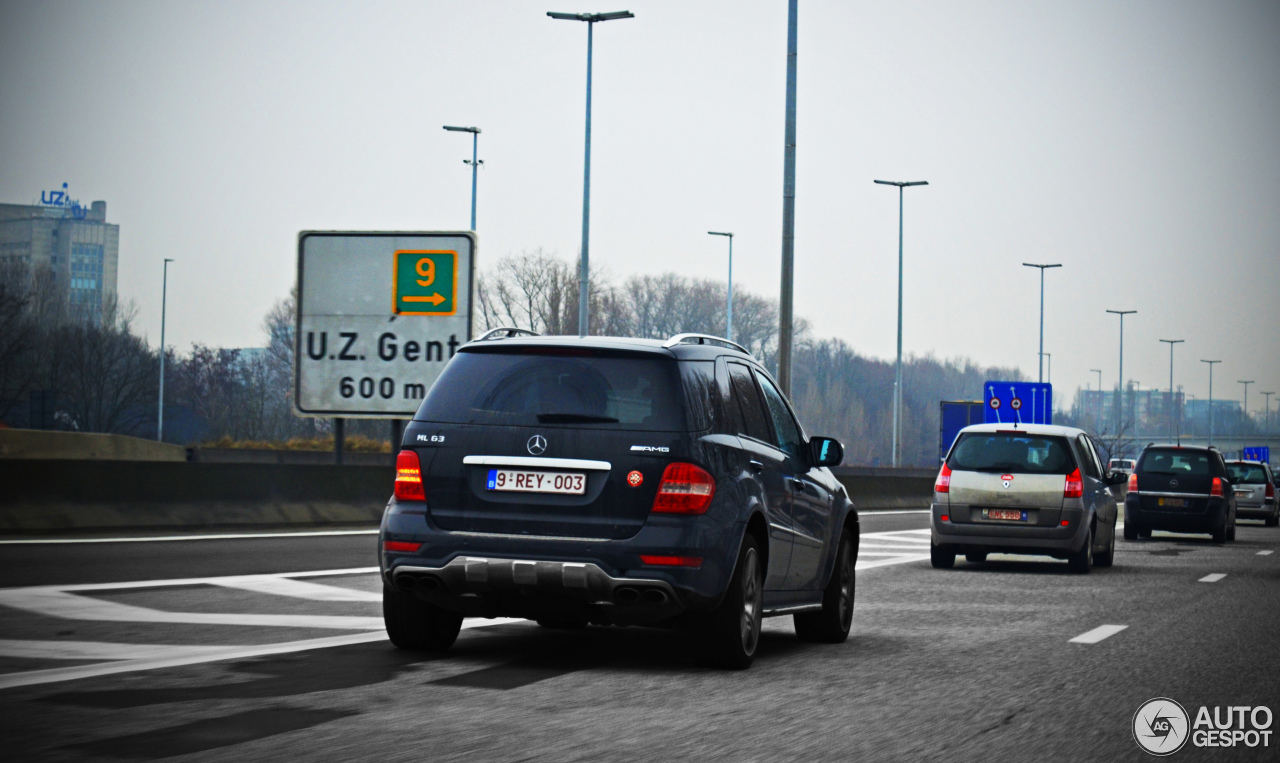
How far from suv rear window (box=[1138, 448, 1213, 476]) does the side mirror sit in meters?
18.2

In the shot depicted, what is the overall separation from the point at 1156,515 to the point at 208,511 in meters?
15.4

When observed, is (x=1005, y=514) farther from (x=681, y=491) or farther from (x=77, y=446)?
(x=77, y=446)

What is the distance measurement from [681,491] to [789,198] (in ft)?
62.5

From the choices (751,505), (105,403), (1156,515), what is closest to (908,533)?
(1156,515)

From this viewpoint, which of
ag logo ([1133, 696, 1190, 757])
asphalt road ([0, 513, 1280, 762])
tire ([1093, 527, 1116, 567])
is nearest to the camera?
asphalt road ([0, 513, 1280, 762])

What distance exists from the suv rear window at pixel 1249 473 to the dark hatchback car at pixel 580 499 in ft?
105

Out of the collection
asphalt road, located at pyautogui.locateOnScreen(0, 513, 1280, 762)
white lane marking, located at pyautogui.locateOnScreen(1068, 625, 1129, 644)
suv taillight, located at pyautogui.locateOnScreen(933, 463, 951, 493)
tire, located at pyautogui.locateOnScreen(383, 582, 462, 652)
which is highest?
suv taillight, located at pyautogui.locateOnScreen(933, 463, 951, 493)

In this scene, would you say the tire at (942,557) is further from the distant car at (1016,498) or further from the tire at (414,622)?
the tire at (414,622)

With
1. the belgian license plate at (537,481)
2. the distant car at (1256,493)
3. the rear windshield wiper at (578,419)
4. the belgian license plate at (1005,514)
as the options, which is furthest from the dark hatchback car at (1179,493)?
the belgian license plate at (537,481)

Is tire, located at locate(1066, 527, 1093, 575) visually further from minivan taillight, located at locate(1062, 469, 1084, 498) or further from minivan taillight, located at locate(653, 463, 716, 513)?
minivan taillight, located at locate(653, 463, 716, 513)

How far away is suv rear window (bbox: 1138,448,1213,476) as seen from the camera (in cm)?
2680

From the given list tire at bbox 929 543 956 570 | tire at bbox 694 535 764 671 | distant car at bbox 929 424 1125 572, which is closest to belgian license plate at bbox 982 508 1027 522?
distant car at bbox 929 424 1125 572

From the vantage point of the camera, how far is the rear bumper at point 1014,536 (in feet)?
58.0

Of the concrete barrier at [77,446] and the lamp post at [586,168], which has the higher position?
the lamp post at [586,168]
